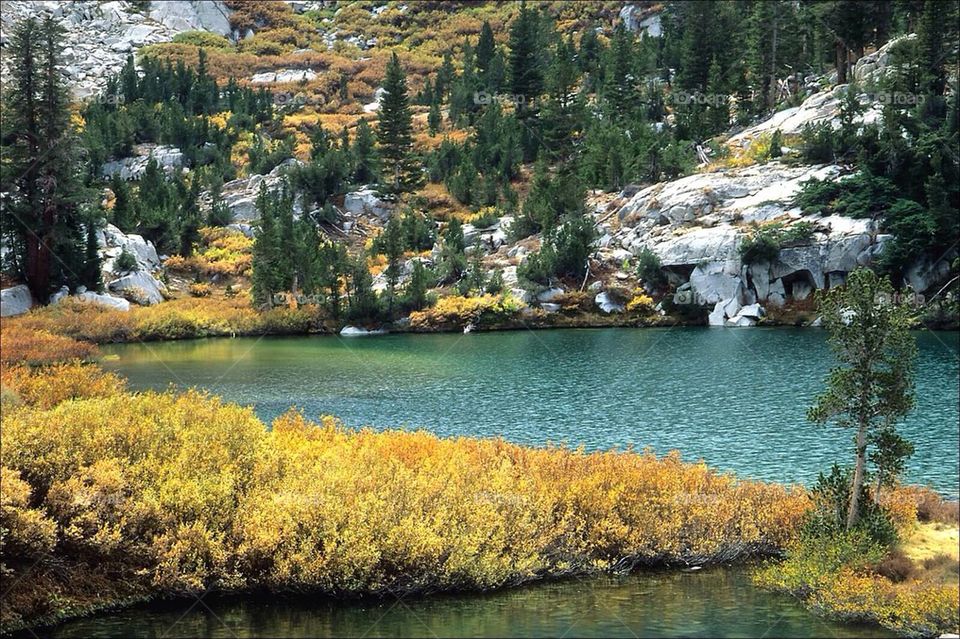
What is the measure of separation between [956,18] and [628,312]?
134 ft

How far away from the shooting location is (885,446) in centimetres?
1597

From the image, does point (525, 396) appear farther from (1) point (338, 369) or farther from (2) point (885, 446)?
(2) point (885, 446)

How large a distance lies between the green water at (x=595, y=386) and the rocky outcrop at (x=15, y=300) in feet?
21.4

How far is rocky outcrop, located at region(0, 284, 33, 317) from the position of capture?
45.3 meters

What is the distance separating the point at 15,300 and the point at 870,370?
158ft

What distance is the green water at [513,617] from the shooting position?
13.1 m

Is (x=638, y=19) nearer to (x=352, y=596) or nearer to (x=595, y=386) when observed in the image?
(x=595, y=386)

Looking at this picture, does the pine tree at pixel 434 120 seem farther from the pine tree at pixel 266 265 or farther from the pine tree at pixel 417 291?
the pine tree at pixel 417 291

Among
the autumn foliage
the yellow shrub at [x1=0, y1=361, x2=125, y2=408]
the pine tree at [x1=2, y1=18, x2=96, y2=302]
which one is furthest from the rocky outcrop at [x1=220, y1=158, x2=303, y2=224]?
the autumn foliage

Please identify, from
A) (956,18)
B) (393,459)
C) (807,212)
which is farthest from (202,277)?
(956,18)

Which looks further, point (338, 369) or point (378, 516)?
point (338, 369)

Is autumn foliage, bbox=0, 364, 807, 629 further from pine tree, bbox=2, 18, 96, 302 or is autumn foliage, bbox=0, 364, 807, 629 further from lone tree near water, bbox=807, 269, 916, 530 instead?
pine tree, bbox=2, 18, 96, 302

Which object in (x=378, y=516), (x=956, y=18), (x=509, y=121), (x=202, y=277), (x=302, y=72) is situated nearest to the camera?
(x=378, y=516)

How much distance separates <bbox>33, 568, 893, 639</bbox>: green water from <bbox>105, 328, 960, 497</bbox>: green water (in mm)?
8243
